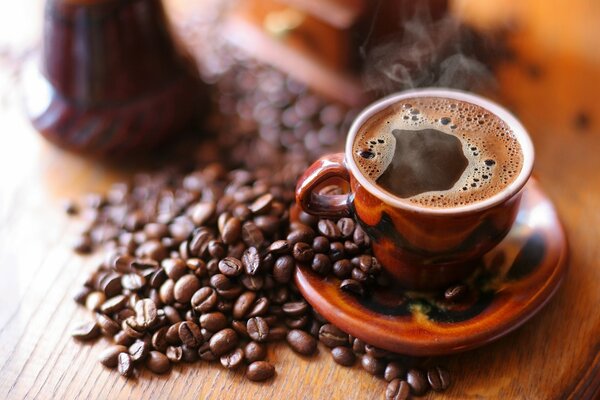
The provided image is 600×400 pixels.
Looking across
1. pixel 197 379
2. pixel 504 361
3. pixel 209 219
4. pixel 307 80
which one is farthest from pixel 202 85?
pixel 504 361

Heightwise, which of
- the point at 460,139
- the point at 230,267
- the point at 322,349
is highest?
the point at 460,139

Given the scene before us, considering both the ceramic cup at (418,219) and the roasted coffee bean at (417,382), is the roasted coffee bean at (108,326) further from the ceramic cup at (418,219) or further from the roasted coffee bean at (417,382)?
the roasted coffee bean at (417,382)

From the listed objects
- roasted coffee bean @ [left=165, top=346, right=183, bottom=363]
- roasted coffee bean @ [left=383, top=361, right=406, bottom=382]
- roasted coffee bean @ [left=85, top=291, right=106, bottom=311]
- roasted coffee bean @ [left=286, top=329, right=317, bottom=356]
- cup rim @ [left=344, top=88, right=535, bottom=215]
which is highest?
cup rim @ [left=344, top=88, right=535, bottom=215]

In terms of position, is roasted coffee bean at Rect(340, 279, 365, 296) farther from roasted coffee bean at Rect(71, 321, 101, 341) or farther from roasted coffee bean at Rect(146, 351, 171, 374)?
roasted coffee bean at Rect(71, 321, 101, 341)

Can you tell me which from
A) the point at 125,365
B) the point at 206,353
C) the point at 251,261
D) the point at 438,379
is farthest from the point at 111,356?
the point at 438,379

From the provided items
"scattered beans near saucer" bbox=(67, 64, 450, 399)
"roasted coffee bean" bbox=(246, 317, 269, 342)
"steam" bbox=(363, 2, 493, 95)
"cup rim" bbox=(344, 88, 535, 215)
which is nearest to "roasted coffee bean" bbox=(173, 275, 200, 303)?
"scattered beans near saucer" bbox=(67, 64, 450, 399)

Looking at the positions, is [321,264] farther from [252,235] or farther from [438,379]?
[438,379]
